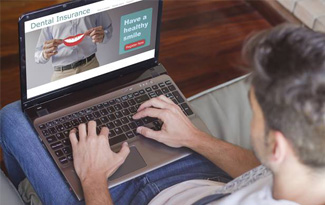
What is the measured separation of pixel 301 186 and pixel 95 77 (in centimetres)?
64

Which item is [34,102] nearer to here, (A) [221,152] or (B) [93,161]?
(B) [93,161]

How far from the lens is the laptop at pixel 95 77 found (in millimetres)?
1311

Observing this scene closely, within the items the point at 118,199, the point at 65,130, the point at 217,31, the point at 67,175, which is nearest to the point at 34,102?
the point at 65,130

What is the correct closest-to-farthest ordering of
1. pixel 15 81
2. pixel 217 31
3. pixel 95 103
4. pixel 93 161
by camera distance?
pixel 93 161
pixel 95 103
pixel 15 81
pixel 217 31

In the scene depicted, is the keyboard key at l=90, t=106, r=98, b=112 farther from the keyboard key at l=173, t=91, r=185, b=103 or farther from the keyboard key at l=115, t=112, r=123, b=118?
the keyboard key at l=173, t=91, r=185, b=103

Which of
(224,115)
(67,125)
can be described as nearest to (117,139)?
(67,125)

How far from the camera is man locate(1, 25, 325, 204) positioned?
0.91 metres

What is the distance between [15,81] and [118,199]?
3.34 feet

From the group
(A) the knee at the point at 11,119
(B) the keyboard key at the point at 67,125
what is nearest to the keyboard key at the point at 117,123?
(B) the keyboard key at the point at 67,125

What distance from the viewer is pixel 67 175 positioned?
51.8 inches

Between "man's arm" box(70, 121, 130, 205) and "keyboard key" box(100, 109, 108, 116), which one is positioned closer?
"man's arm" box(70, 121, 130, 205)

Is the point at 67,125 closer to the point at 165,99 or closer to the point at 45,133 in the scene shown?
the point at 45,133

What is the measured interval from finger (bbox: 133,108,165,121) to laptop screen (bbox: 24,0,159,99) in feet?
0.48

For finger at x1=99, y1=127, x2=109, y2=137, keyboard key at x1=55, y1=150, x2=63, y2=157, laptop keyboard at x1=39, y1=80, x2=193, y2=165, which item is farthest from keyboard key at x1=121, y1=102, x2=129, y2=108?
keyboard key at x1=55, y1=150, x2=63, y2=157
